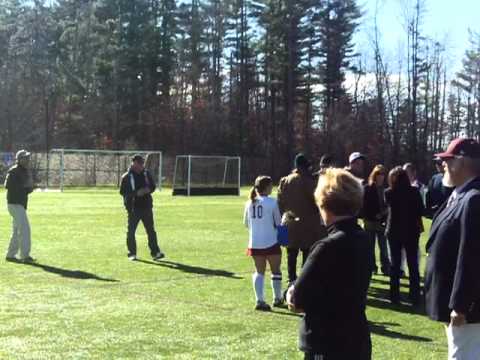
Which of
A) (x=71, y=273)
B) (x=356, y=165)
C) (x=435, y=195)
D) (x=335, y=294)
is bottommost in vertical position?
(x=71, y=273)

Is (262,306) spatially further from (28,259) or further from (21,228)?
(21,228)

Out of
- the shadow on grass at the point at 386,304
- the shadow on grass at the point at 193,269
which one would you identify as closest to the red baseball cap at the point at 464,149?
the shadow on grass at the point at 386,304

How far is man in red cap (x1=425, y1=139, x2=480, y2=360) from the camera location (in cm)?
456

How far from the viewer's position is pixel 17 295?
10.8 metres

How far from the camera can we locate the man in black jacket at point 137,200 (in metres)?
15.1

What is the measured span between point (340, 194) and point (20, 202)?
11406 mm

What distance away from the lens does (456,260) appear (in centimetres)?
468

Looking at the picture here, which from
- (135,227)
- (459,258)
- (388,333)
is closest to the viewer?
(459,258)

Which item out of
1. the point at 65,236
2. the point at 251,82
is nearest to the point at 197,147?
the point at 251,82

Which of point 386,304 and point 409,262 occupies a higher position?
point 409,262

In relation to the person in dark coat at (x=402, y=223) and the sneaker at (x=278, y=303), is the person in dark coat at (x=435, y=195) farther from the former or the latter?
the sneaker at (x=278, y=303)

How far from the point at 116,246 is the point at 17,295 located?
6.41 metres

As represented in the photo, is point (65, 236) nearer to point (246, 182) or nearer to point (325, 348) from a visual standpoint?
point (325, 348)

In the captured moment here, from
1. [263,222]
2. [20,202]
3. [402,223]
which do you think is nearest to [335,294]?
[263,222]
